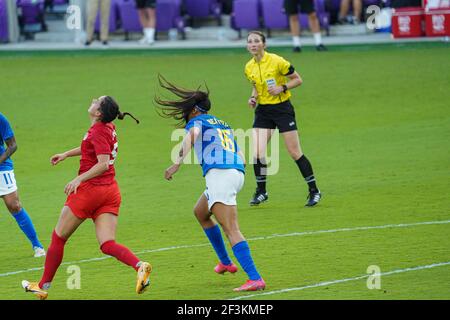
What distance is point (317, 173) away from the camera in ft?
63.8

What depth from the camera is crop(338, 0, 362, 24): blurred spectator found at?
33.2 meters

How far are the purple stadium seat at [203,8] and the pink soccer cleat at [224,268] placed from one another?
23.5 meters

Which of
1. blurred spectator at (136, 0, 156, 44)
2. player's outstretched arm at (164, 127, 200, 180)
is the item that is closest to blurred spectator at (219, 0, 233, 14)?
blurred spectator at (136, 0, 156, 44)

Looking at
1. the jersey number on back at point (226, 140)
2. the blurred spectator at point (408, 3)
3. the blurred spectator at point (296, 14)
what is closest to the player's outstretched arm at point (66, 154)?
the jersey number on back at point (226, 140)

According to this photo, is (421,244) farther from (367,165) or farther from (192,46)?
(192,46)

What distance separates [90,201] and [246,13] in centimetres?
2294

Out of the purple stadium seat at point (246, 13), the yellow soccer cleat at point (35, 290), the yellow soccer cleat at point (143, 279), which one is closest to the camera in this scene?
the yellow soccer cleat at point (143, 279)

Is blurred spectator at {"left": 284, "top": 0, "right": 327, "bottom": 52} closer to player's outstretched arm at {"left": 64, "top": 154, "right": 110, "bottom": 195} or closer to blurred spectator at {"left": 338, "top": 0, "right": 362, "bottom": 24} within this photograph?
blurred spectator at {"left": 338, "top": 0, "right": 362, "bottom": 24}

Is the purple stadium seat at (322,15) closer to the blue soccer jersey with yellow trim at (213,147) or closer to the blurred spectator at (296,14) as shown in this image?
the blurred spectator at (296,14)

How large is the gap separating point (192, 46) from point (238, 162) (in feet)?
72.7

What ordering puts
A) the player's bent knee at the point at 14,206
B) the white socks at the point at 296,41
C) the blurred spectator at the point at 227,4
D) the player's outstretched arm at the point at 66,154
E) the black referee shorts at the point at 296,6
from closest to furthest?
the player's outstretched arm at the point at 66,154, the player's bent knee at the point at 14,206, the black referee shorts at the point at 296,6, the white socks at the point at 296,41, the blurred spectator at the point at 227,4

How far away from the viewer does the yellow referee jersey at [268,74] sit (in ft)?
53.3

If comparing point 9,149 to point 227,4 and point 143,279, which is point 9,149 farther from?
point 227,4

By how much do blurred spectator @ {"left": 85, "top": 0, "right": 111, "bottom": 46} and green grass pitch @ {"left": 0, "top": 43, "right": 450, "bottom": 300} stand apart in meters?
0.99
